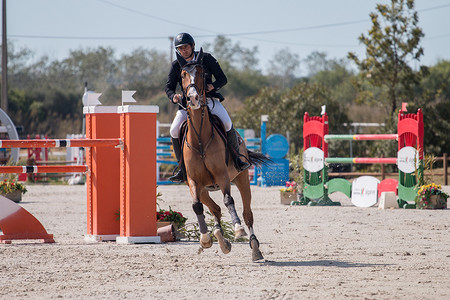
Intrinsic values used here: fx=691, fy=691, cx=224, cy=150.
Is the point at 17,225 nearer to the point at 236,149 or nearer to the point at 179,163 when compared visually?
the point at 179,163

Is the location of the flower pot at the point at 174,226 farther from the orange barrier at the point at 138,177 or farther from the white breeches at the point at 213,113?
the white breeches at the point at 213,113

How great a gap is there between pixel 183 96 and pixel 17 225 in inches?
126

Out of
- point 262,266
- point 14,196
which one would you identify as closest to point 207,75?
point 262,266

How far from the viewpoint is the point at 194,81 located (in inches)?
277

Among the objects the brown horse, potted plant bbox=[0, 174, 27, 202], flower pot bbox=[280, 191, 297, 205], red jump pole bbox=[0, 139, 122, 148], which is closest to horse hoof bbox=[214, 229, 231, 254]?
the brown horse

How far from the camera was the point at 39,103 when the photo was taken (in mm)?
54156

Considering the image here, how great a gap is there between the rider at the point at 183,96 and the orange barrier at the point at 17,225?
90.7 inches

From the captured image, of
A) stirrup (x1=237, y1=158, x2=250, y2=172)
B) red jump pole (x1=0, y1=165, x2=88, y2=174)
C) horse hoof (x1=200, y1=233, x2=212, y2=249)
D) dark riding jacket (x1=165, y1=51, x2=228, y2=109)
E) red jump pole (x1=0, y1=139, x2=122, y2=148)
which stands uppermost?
dark riding jacket (x1=165, y1=51, x2=228, y2=109)

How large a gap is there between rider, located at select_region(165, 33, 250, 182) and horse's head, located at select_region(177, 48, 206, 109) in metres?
0.28

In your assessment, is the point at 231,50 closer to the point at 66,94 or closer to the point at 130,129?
the point at 66,94

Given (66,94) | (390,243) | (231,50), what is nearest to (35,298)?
(390,243)

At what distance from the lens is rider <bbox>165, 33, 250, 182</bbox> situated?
7461 millimetres

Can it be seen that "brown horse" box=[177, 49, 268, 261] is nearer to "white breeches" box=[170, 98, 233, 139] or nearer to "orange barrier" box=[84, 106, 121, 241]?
"white breeches" box=[170, 98, 233, 139]

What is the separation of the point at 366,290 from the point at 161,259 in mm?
2713
